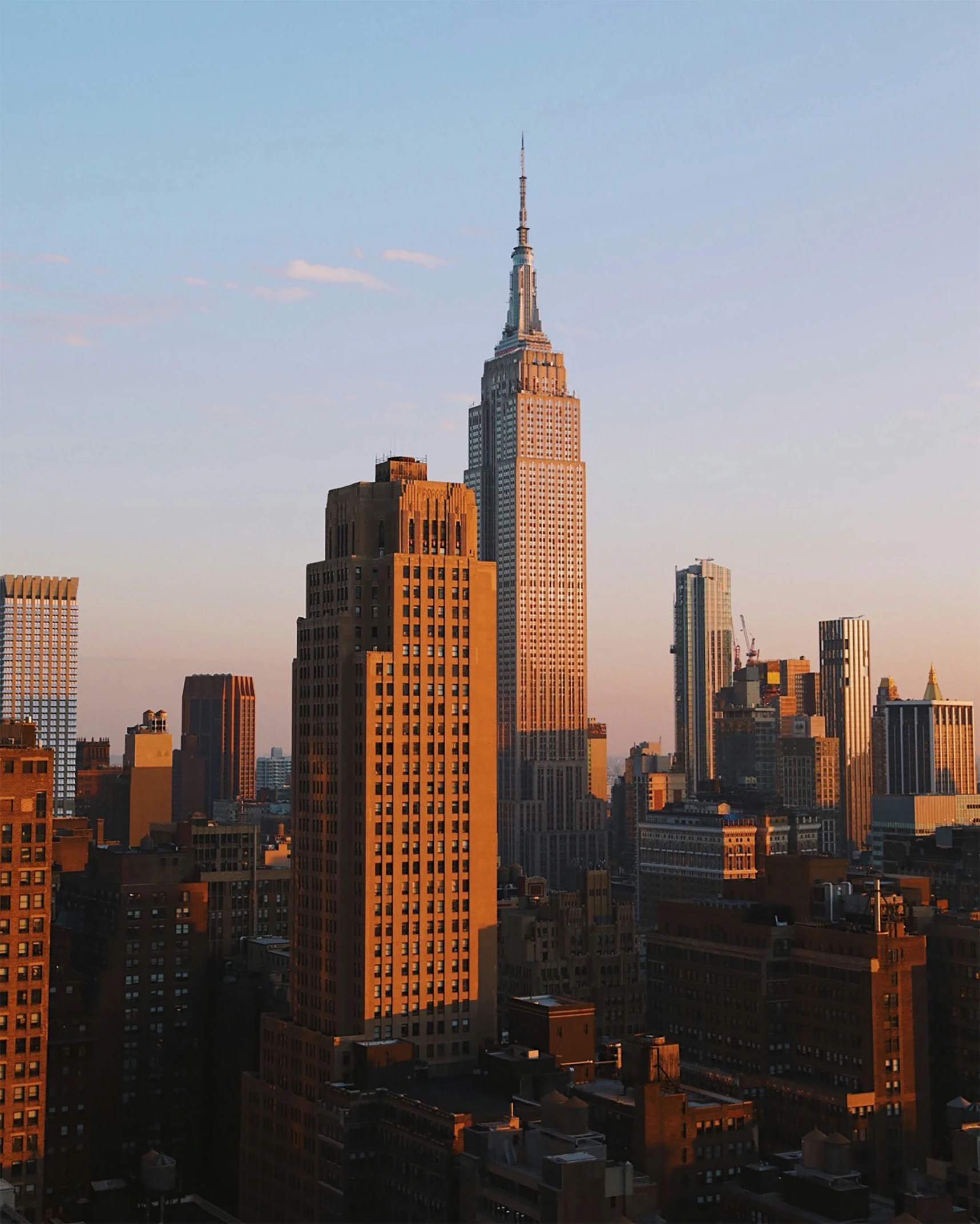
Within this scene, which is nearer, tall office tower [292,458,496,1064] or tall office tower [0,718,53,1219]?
tall office tower [0,718,53,1219]

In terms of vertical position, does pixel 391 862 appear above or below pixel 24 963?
above

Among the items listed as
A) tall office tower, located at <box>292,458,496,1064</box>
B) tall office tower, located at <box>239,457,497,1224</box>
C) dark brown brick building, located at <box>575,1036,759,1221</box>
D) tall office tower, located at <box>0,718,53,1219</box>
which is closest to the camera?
dark brown brick building, located at <box>575,1036,759,1221</box>

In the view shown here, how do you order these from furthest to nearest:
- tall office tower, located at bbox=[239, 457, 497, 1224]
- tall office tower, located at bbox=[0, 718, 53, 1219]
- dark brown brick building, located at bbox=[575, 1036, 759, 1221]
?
tall office tower, located at bbox=[239, 457, 497, 1224], tall office tower, located at bbox=[0, 718, 53, 1219], dark brown brick building, located at bbox=[575, 1036, 759, 1221]

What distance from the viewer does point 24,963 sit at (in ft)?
552

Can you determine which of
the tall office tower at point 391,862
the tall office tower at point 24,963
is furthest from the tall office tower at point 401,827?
the tall office tower at point 24,963

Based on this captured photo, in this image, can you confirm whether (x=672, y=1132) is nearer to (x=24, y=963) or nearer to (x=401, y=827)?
(x=401, y=827)

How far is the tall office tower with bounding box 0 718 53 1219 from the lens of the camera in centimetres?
16675

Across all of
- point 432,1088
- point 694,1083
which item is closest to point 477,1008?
point 432,1088

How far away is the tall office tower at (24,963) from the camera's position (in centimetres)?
16675

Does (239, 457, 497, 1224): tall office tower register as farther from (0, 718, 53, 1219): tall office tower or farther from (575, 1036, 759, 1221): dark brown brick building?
(0, 718, 53, 1219): tall office tower

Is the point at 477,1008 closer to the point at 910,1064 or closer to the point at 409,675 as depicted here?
the point at 409,675

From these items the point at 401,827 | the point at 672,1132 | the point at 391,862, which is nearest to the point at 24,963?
the point at 391,862

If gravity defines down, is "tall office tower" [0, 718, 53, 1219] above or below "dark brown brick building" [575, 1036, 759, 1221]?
above

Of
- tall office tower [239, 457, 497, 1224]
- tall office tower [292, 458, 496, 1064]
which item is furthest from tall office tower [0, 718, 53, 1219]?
tall office tower [292, 458, 496, 1064]
